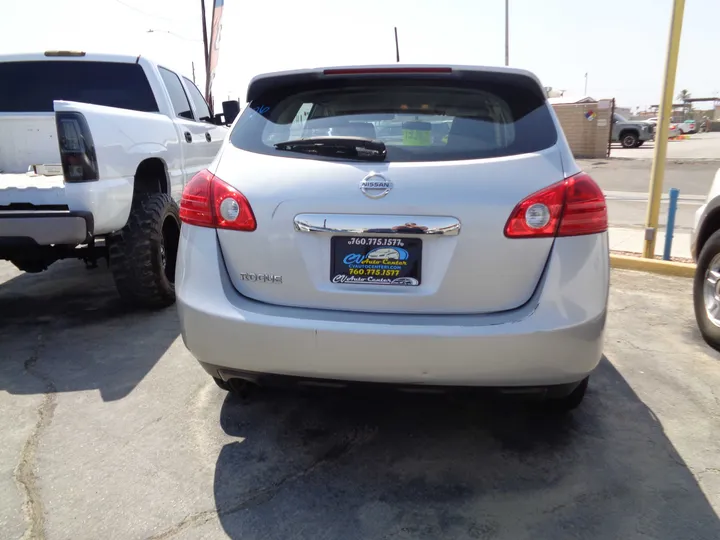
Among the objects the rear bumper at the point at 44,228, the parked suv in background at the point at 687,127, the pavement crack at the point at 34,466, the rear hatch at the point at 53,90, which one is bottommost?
the parked suv in background at the point at 687,127

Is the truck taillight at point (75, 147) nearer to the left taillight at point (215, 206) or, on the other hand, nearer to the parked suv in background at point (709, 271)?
the left taillight at point (215, 206)

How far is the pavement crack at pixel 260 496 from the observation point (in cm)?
227

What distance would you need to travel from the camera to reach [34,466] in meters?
2.67

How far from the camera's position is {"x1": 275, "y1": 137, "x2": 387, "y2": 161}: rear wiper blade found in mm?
2404

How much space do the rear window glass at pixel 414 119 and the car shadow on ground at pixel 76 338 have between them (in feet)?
5.99

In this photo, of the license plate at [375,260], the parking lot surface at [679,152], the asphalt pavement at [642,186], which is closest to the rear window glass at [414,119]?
the license plate at [375,260]

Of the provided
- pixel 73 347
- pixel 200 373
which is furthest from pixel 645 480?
pixel 73 347

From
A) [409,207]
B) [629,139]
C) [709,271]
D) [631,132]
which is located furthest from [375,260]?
[629,139]

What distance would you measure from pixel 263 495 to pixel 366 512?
1.43ft

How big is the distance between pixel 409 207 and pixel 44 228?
2674mm

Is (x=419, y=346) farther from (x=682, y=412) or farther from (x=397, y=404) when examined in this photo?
(x=682, y=412)

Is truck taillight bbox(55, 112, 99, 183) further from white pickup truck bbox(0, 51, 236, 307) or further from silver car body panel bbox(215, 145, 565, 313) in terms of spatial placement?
silver car body panel bbox(215, 145, 565, 313)

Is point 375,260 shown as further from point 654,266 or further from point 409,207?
point 654,266

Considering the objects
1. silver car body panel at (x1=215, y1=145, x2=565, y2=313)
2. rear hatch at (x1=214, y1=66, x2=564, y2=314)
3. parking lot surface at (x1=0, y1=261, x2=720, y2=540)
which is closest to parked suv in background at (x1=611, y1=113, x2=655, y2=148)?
parking lot surface at (x1=0, y1=261, x2=720, y2=540)
